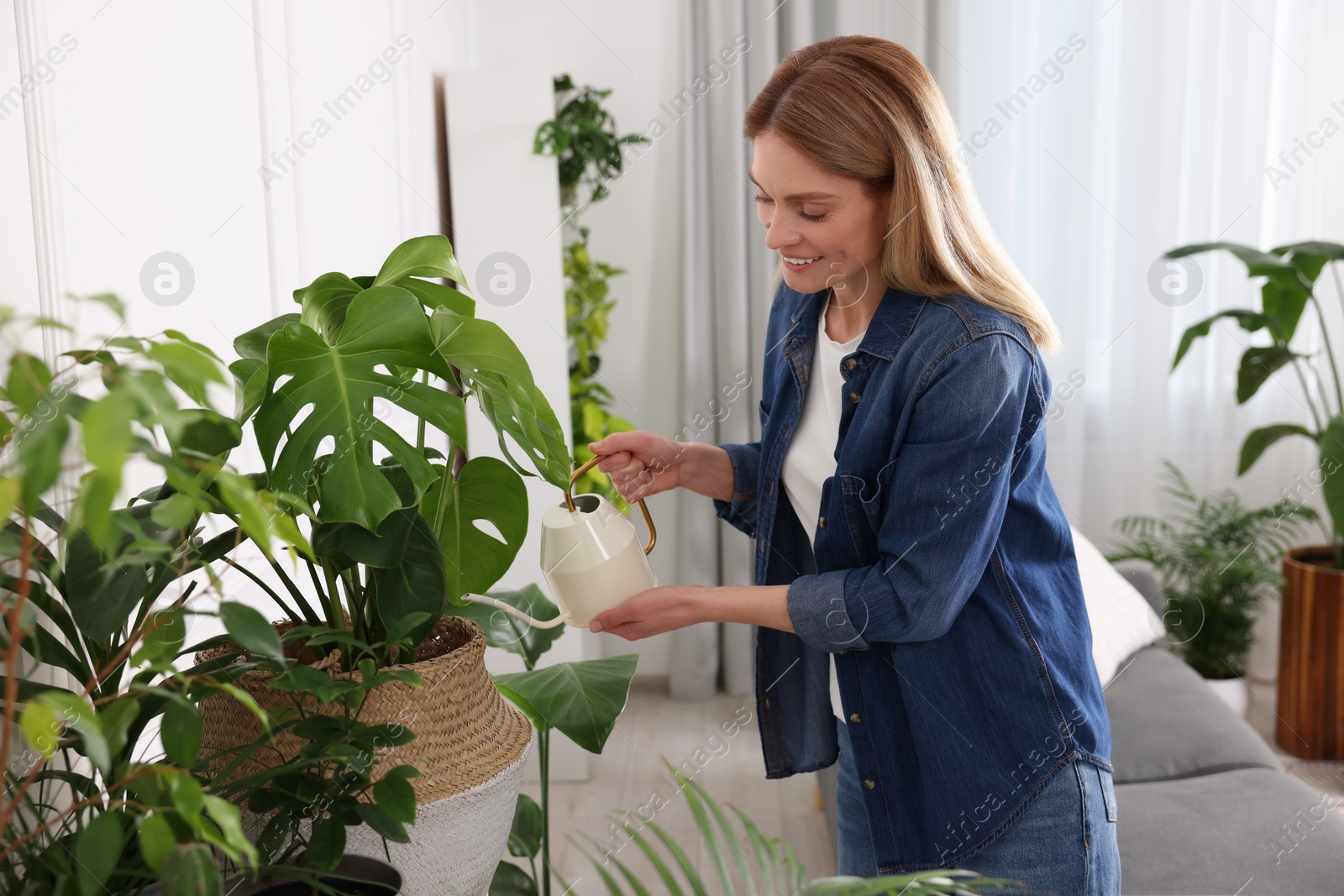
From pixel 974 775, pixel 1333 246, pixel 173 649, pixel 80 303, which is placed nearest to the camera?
pixel 173 649

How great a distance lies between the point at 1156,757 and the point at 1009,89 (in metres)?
2.15

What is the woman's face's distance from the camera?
1111mm

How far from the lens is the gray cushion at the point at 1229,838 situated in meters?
1.58

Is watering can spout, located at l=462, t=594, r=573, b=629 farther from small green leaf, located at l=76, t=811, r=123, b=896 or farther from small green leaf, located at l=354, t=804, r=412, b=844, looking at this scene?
small green leaf, located at l=76, t=811, r=123, b=896

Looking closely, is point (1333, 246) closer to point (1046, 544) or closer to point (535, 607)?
point (1046, 544)

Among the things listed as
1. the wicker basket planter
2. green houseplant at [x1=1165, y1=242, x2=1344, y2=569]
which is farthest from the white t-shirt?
green houseplant at [x1=1165, y1=242, x2=1344, y2=569]

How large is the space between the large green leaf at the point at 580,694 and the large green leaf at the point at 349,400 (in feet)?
1.13

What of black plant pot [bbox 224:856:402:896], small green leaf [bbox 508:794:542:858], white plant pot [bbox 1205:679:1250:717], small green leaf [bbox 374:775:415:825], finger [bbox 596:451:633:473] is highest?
finger [bbox 596:451:633:473]

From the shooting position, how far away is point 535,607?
4.23ft

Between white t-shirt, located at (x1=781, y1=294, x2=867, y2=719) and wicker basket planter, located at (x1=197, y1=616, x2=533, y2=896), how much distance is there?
19.9 inches

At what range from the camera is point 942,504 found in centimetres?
105

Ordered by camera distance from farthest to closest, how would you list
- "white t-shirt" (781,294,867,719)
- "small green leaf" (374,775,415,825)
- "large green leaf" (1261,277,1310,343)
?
"large green leaf" (1261,277,1310,343) → "white t-shirt" (781,294,867,719) → "small green leaf" (374,775,415,825)

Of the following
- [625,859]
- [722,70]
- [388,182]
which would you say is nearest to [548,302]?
[388,182]

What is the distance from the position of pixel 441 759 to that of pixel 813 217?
68cm
